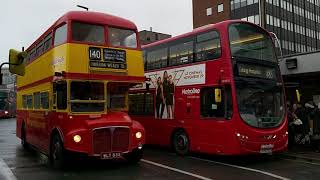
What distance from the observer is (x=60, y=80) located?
12.9m

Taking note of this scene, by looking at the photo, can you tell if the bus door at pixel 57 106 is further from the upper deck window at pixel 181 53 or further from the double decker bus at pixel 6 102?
the double decker bus at pixel 6 102

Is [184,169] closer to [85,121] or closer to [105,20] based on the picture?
[85,121]

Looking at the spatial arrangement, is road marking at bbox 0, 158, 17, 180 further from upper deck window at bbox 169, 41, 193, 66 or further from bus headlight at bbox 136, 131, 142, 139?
upper deck window at bbox 169, 41, 193, 66

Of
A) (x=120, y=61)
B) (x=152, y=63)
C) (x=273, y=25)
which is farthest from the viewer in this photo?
(x=273, y=25)

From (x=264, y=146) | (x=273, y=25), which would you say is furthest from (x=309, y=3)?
(x=264, y=146)

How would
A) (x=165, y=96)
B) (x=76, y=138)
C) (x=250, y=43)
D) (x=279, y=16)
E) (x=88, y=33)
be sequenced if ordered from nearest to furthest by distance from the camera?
(x=76, y=138)
(x=88, y=33)
(x=250, y=43)
(x=165, y=96)
(x=279, y=16)

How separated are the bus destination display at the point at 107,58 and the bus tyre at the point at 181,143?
388 cm

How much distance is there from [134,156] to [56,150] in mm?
Result: 2205

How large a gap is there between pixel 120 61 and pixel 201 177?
4075 mm

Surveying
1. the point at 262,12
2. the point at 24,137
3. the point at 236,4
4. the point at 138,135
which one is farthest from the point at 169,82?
the point at 236,4

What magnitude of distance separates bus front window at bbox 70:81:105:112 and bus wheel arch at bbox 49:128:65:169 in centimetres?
100

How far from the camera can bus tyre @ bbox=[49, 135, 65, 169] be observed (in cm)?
1280

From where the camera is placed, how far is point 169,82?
55.8 feet

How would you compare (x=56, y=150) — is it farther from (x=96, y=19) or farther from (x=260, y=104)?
(x=260, y=104)
